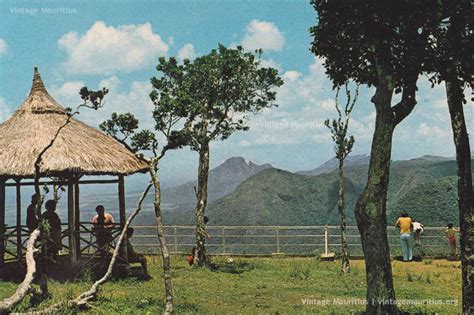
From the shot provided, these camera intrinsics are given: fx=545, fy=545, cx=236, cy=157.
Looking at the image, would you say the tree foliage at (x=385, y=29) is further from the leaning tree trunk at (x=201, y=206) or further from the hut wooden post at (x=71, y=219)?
the leaning tree trunk at (x=201, y=206)

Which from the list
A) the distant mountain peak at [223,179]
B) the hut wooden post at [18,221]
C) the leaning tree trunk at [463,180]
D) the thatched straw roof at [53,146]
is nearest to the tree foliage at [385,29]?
the leaning tree trunk at [463,180]

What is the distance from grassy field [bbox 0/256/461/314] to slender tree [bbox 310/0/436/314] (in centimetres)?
177

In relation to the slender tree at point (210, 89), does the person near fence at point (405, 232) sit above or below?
below

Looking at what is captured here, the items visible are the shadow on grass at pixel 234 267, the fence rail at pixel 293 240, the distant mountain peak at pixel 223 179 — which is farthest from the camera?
the distant mountain peak at pixel 223 179

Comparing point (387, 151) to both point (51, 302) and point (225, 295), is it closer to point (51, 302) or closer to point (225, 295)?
point (225, 295)

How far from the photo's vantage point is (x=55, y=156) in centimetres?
1330

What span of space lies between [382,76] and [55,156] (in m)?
8.12

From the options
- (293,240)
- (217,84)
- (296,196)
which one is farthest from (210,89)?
(296,196)

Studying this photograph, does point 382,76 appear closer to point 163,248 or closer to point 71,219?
point 163,248

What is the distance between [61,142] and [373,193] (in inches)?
331

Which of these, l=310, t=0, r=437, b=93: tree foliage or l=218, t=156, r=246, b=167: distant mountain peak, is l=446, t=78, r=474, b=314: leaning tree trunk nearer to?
l=310, t=0, r=437, b=93: tree foliage

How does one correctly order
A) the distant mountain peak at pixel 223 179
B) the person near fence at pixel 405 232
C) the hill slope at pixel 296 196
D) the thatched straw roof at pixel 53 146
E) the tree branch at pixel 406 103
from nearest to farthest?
the tree branch at pixel 406 103, the thatched straw roof at pixel 53 146, the person near fence at pixel 405 232, the hill slope at pixel 296 196, the distant mountain peak at pixel 223 179

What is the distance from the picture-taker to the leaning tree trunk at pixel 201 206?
1794 centimetres

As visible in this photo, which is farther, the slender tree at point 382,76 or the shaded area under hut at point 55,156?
the shaded area under hut at point 55,156
